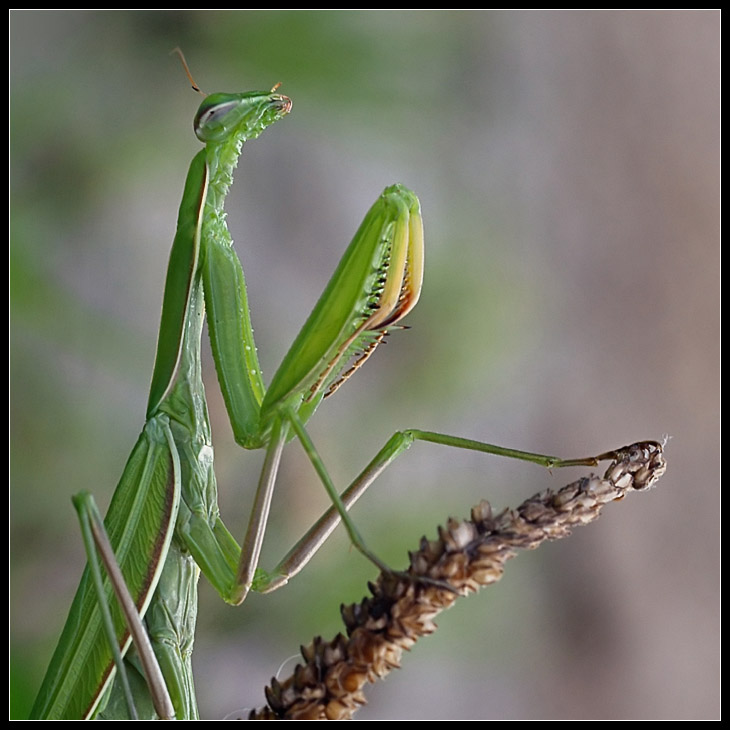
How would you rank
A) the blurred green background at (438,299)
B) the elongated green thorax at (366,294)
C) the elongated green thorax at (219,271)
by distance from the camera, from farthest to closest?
the blurred green background at (438,299)
the elongated green thorax at (219,271)
the elongated green thorax at (366,294)

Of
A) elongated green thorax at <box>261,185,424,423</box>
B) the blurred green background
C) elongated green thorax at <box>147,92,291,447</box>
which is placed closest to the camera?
elongated green thorax at <box>261,185,424,423</box>

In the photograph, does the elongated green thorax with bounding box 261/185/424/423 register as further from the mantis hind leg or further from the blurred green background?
the blurred green background

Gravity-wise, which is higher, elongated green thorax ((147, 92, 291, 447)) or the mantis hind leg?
elongated green thorax ((147, 92, 291, 447))

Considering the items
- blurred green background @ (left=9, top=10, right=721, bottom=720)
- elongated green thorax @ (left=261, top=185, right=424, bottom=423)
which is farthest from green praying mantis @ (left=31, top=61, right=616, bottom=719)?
blurred green background @ (left=9, top=10, right=721, bottom=720)

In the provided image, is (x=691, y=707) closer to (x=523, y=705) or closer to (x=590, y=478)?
(x=523, y=705)

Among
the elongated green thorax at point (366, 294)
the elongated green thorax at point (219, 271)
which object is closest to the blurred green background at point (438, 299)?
the elongated green thorax at point (219, 271)

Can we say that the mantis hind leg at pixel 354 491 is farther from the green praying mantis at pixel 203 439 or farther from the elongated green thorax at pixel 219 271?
the elongated green thorax at pixel 219 271

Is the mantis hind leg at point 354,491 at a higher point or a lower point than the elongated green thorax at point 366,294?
lower

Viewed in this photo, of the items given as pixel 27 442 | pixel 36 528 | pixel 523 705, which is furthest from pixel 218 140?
pixel 523 705

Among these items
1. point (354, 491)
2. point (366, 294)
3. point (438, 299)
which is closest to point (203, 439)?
point (354, 491)
